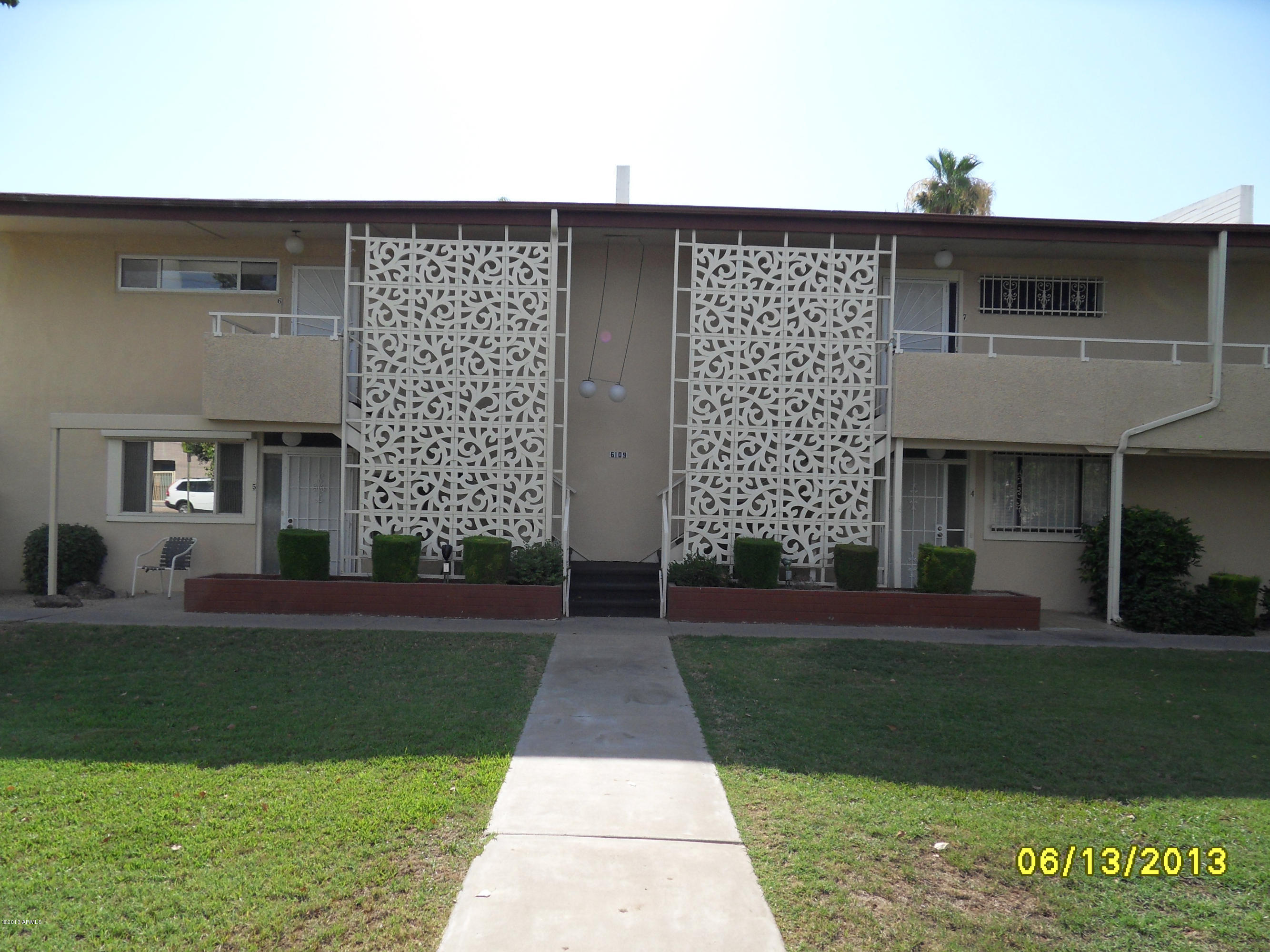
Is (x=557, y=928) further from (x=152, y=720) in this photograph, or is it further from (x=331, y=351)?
(x=331, y=351)

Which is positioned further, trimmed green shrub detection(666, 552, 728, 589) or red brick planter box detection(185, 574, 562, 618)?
trimmed green shrub detection(666, 552, 728, 589)

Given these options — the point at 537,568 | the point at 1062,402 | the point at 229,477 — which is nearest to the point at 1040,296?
the point at 1062,402

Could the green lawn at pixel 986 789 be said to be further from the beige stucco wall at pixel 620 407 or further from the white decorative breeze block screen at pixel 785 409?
the beige stucco wall at pixel 620 407

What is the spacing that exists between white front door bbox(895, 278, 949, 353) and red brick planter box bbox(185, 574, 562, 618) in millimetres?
6917

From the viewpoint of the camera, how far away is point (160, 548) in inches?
502

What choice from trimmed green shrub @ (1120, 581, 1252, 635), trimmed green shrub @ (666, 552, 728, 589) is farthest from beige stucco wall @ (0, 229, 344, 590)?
trimmed green shrub @ (1120, 581, 1252, 635)

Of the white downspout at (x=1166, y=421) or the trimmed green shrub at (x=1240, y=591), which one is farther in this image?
the white downspout at (x=1166, y=421)

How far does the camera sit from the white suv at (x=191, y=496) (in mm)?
13039

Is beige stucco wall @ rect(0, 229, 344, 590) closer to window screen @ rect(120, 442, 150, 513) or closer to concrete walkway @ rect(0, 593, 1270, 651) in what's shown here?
window screen @ rect(120, 442, 150, 513)

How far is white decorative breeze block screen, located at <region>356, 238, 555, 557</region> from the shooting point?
11633mm

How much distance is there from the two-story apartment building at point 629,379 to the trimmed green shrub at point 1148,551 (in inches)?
37.8

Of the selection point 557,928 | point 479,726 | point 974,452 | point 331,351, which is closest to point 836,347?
point 974,452

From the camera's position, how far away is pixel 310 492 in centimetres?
1319
